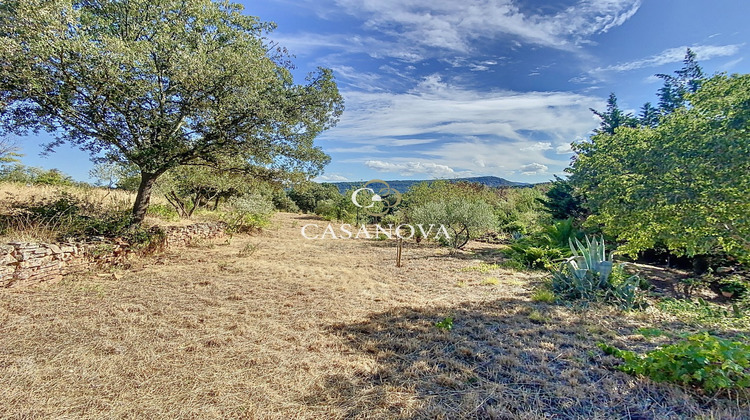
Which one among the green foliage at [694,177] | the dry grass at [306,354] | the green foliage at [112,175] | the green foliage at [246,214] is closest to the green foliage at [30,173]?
the green foliage at [112,175]

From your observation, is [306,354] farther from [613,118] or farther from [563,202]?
[613,118]

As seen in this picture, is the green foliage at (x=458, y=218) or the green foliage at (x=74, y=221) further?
the green foliage at (x=458, y=218)

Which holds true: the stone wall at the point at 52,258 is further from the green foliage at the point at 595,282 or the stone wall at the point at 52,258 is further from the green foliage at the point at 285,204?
the green foliage at the point at 285,204

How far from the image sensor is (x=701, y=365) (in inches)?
77.9

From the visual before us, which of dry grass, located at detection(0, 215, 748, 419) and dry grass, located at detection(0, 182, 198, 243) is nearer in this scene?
dry grass, located at detection(0, 215, 748, 419)

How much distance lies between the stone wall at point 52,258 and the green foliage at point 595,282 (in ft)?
25.7

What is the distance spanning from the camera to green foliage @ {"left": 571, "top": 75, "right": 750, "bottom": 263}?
2.88 meters

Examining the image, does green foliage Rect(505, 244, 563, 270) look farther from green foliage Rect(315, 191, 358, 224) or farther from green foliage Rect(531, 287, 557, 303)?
green foliage Rect(315, 191, 358, 224)

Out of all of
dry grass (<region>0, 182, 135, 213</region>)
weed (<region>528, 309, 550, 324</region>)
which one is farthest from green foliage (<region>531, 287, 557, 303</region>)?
dry grass (<region>0, 182, 135, 213</region>)

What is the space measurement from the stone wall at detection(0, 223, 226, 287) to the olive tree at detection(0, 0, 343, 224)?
1.62 m

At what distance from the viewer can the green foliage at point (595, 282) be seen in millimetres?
4148

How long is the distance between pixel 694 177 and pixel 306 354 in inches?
172

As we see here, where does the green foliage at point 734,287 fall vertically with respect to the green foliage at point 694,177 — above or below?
below

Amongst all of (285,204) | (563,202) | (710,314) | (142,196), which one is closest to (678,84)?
(563,202)
